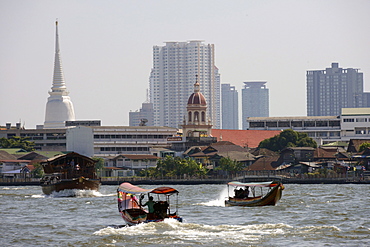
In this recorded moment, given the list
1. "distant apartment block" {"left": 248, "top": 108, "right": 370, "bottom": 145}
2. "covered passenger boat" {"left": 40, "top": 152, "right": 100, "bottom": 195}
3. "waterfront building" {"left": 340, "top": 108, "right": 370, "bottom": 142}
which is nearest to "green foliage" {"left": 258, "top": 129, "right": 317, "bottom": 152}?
"distant apartment block" {"left": 248, "top": 108, "right": 370, "bottom": 145}

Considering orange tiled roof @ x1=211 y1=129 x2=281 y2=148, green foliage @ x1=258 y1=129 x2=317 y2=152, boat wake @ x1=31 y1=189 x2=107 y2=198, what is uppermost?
orange tiled roof @ x1=211 y1=129 x2=281 y2=148

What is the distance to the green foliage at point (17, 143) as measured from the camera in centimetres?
16625

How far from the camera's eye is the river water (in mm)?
43000

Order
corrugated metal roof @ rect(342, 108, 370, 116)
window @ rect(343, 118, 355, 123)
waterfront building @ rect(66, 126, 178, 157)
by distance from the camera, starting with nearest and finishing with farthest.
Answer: waterfront building @ rect(66, 126, 178, 157) → window @ rect(343, 118, 355, 123) → corrugated metal roof @ rect(342, 108, 370, 116)

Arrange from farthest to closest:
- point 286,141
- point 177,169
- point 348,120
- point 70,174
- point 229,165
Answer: point 348,120
point 286,141
point 229,165
point 177,169
point 70,174

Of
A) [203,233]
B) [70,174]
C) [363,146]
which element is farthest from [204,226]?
[363,146]

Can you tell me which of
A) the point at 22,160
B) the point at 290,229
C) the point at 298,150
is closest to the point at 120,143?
the point at 22,160

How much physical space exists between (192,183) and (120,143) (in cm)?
3729

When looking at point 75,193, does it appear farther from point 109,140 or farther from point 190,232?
point 109,140

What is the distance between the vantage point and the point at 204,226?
4803cm

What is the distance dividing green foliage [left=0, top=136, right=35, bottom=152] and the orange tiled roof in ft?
109

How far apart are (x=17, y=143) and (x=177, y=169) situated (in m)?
48.1

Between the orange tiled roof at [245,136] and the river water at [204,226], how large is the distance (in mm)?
100640

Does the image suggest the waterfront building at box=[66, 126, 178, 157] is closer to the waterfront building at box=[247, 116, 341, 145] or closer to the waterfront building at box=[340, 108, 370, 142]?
the waterfront building at box=[247, 116, 341, 145]
